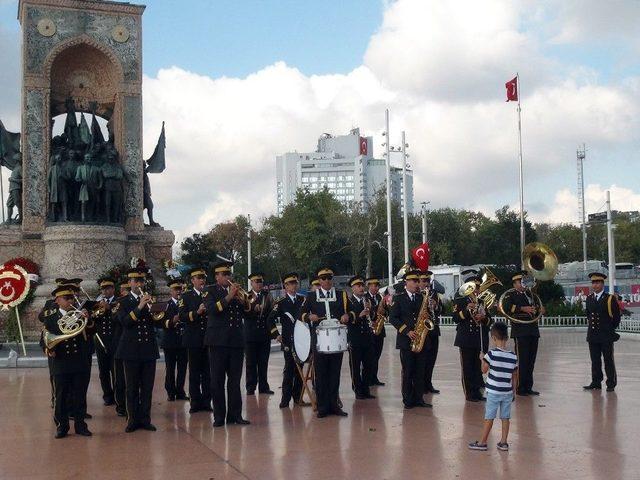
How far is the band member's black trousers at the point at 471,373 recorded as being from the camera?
11742mm

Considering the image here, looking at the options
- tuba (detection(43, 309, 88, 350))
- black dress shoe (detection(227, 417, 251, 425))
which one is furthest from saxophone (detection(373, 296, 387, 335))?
tuba (detection(43, 309, 88, 350))

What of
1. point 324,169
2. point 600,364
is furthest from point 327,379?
point 324,169

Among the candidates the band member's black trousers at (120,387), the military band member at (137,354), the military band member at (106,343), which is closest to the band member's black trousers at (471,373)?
the military band member at (137,354)

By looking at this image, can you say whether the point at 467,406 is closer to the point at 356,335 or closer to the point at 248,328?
the point at 356,335

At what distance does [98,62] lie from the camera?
25.5 metres

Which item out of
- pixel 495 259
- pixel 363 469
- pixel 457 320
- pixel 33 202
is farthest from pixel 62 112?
pixel 495 259

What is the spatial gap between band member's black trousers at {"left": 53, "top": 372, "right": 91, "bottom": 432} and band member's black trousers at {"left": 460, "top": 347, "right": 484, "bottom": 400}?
5.14 metres

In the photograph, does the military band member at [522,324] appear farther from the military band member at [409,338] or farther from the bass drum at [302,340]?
the bass drum at [302,340]

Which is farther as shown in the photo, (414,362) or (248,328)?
(248,328)

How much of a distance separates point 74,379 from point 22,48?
55.7 ft

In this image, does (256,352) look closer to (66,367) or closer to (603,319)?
(66,367)

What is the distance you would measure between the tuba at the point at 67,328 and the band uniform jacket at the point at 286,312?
9.84 feet

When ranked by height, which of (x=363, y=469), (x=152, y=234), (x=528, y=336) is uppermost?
(x=152, y=234)

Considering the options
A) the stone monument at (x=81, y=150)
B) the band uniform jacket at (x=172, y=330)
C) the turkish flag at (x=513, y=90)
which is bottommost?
the band uniform jacket at (x=172, y=330)
